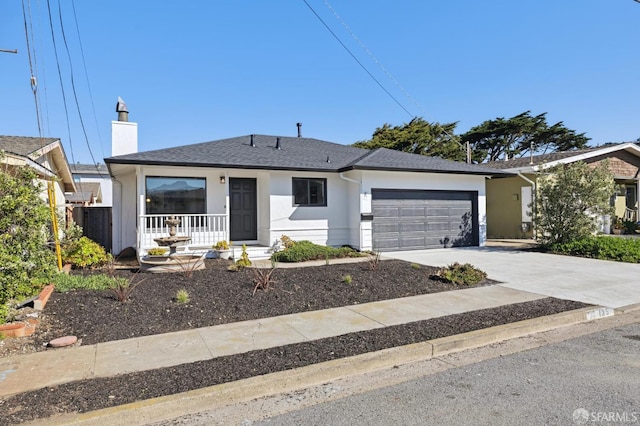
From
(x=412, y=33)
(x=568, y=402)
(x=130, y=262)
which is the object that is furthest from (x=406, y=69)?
(x=568, y=402)

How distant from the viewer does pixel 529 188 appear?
55.3 feet

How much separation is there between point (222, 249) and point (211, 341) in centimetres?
663

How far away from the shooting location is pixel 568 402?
3.28m

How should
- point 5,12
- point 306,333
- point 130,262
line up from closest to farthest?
point 306,333 < point 5,12 < point 130,262

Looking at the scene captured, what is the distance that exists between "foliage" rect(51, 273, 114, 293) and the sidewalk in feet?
9.43

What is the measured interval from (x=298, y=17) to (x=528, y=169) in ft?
36.3

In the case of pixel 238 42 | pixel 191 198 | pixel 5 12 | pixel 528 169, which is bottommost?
pixel 191 198

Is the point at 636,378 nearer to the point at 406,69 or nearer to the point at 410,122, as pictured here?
the point at 406,69

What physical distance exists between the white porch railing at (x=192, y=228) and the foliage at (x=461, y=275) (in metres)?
6.47

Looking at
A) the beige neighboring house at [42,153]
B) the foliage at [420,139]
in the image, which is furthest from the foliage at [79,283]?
the foliage at [420,139]

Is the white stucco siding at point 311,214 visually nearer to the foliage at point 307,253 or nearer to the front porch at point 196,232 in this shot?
the foliage at point 307,253

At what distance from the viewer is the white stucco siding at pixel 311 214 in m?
12.7

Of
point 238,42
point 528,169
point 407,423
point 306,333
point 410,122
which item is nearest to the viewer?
point 407,423

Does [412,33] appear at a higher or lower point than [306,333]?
higher
